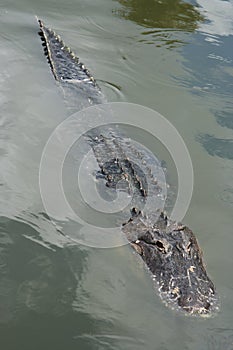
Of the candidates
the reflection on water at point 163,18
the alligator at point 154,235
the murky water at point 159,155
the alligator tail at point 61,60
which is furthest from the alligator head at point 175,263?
the reflection on water at point 163,18

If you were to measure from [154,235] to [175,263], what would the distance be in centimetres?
47

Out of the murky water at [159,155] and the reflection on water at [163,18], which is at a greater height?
the reflection on water at [163,18]

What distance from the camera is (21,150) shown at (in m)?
6.48

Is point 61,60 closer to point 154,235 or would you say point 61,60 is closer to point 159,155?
point 159,155

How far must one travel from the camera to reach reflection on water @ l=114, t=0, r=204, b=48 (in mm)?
10414

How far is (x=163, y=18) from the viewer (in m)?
11.3

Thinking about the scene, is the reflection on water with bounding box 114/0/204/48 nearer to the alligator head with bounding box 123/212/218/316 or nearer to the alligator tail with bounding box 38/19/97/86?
the alligator tail with bounding box 38/19/97/86

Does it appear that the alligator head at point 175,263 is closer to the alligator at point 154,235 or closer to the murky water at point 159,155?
the alligator at point 154,235

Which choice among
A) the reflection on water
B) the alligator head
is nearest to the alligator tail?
the reflection on water

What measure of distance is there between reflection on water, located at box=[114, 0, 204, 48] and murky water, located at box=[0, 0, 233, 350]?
0.03 m

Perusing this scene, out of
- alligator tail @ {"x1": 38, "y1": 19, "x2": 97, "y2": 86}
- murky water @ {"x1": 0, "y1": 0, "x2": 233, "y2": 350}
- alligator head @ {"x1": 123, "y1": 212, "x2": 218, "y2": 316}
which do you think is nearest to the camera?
murky water @ {"x1": 0, "y1": 0, "x2": 233, "y2": 350}

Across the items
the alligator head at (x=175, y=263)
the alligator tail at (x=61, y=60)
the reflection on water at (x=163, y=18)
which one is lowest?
the alligator head at (x=175, y=263)

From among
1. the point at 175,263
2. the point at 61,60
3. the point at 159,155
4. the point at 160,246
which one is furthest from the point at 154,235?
the point at 61,60

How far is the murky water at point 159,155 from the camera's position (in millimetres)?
4312
